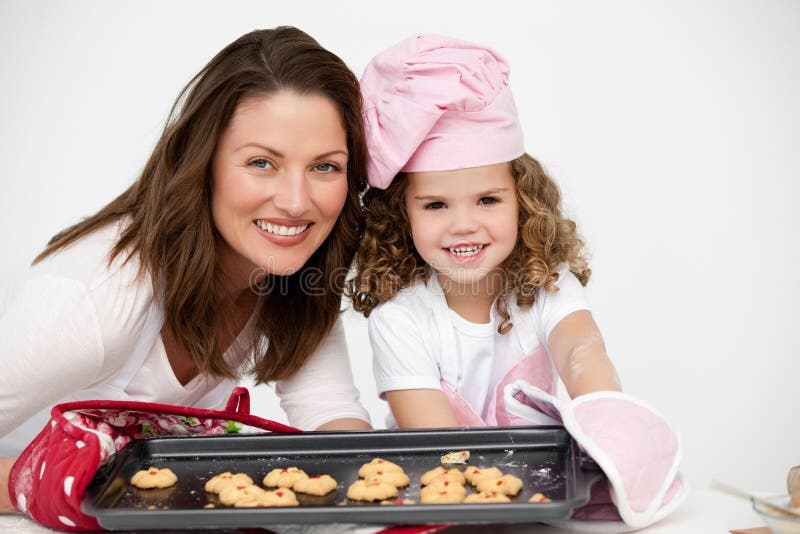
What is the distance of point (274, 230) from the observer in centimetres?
202

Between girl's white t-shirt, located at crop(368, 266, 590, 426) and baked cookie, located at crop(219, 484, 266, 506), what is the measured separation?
0.68 m

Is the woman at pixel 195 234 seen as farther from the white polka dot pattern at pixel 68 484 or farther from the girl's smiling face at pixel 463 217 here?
the white polka dot pattern at pixel 68 484

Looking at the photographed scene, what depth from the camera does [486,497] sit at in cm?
140

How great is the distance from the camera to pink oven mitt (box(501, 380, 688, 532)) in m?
1.47

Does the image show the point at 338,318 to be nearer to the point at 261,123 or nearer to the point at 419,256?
the point at 419,256

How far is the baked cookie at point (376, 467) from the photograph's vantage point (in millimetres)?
1556

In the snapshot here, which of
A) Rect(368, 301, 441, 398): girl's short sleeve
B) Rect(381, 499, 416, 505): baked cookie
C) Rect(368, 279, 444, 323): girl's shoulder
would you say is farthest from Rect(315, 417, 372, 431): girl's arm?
Rect(381, 499, 416, 505): baked cookie

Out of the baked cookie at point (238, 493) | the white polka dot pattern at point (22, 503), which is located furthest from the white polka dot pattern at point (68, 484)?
the baked cookie at point (238, 493)

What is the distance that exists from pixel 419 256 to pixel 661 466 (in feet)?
2.98

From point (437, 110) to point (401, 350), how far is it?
527mm

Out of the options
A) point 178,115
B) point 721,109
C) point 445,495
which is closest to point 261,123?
point 178,115

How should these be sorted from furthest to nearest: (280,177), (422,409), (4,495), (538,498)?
(422,409), (280,177), (4,495), (538,498)

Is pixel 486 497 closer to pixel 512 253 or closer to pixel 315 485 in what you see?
pixel 315 485

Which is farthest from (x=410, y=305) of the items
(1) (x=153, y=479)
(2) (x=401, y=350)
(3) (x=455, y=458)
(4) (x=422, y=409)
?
(1) (x=153, y=479)
